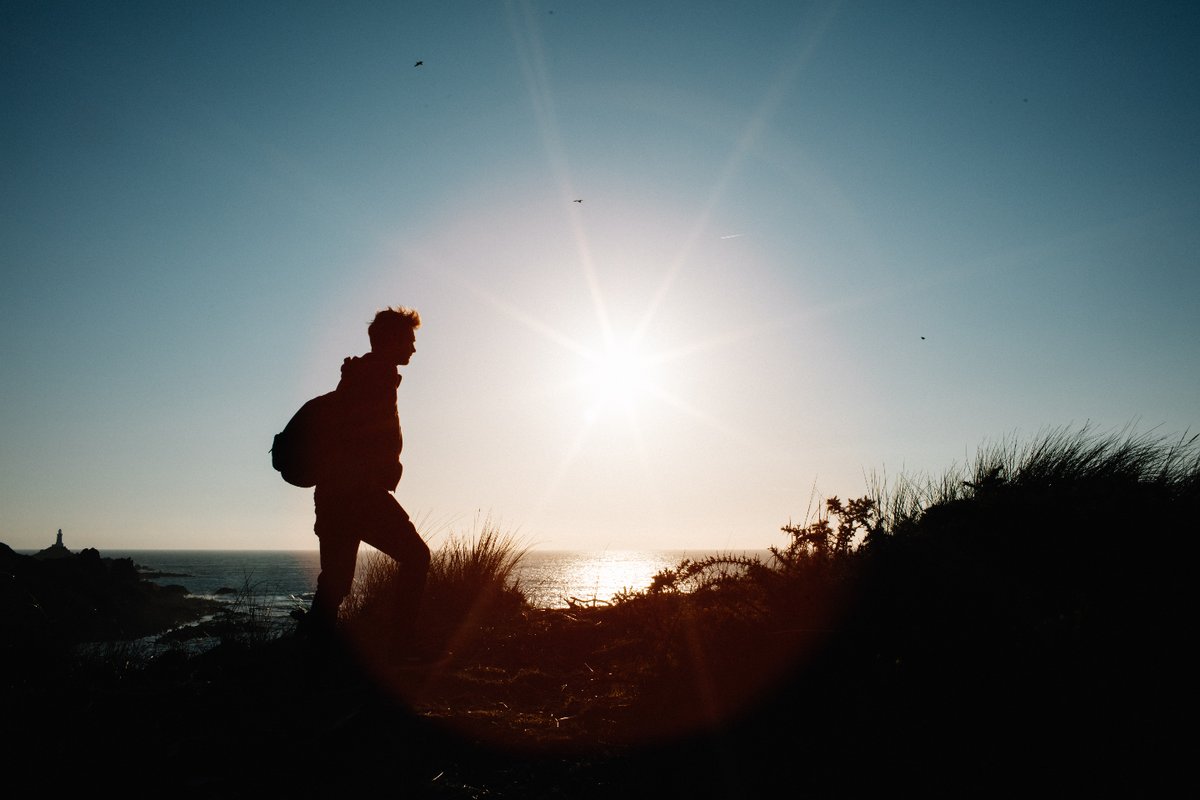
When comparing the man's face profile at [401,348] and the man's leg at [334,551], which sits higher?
the man's face profile at [401,348]

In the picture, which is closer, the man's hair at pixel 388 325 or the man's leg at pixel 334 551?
the man's leg at pixel 334 551

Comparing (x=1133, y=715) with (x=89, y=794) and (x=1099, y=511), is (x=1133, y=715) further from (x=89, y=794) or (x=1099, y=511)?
(x=89, y=794)

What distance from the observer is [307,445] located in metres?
3.82

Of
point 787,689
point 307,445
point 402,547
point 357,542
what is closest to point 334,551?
point 357,542

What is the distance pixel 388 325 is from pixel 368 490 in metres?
1.16

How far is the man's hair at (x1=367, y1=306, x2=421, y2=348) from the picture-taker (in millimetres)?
4207

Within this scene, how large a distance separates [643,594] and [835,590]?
5.14 ft

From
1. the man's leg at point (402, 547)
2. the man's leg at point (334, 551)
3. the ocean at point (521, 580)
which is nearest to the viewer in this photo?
the man's leg at point (334, 551)

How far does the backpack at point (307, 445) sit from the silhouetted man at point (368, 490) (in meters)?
0.06

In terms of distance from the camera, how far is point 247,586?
529 cm

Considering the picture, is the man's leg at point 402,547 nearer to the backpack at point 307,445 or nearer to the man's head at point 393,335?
the backpack at point 307,445

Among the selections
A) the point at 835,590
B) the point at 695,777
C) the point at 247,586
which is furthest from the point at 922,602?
the point at 247,586

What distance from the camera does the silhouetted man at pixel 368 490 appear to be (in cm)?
386

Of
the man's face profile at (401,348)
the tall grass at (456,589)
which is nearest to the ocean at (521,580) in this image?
the tall grass at (456,589)
